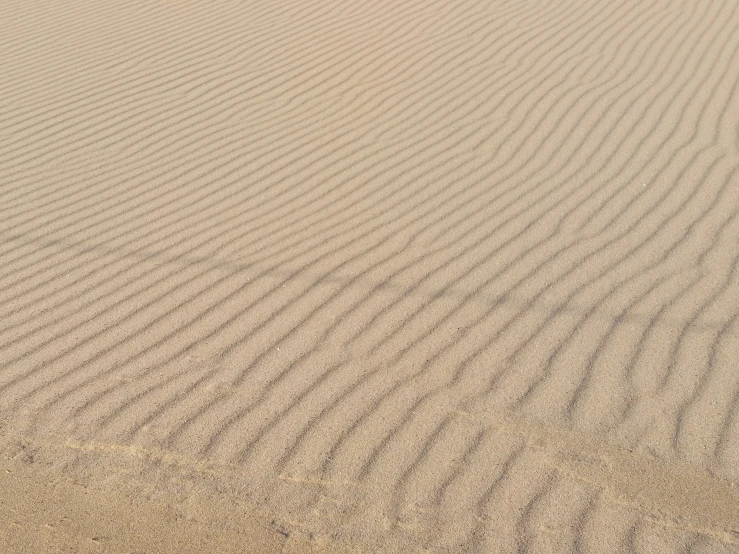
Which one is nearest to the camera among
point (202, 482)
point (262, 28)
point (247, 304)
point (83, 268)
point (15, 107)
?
point (202, 482)

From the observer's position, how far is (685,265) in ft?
15.0

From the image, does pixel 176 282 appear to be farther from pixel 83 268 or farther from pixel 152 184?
pixel 152 184

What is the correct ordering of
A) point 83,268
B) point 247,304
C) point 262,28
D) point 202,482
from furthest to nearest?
point 262,28 → point 83,268 → point 247,304 → point 202,482

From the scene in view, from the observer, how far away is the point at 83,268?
476 centimetres

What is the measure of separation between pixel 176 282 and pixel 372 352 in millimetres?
1226

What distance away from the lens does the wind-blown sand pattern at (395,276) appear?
3.19 meters

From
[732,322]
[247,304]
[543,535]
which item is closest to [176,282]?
[247,304]

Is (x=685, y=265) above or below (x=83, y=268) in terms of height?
above

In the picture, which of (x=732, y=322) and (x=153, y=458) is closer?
(x=153, y=458)

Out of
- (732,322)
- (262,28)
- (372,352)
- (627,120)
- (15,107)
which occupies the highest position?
(262,28)

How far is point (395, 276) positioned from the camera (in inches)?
179

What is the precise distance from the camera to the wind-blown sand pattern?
126 inches

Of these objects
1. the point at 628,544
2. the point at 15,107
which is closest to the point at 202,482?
the point at 628,544

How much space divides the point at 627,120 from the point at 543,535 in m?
4.08
